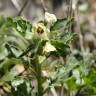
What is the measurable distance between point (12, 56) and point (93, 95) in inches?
19.1

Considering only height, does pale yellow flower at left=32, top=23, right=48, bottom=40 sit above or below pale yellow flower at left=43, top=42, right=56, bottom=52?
above

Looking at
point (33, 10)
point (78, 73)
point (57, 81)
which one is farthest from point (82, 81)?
point (33, 10)

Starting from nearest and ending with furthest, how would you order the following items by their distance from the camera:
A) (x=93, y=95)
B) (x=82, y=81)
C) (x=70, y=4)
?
(x=82, y=81) → (x=93, y=95) → (x=70, y=4)

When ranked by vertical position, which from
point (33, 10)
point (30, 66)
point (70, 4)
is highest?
point (33, 10)

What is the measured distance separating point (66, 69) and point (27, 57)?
17cm

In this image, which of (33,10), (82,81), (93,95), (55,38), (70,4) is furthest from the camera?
(33,10)

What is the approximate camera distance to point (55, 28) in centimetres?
160

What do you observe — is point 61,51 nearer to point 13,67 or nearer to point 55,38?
point 55,38

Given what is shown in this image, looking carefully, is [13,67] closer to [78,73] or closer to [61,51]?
[78,73]

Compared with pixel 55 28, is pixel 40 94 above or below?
below

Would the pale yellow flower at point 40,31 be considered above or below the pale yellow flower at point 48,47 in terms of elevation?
above

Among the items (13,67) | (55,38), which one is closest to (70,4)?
(13,67)

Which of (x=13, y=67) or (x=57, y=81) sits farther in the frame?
(x=13, y=67)

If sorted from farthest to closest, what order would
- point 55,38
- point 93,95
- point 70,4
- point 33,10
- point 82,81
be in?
point 33,10 < point 70,4 < point 93,95 < point 82,81 < point 55,38
